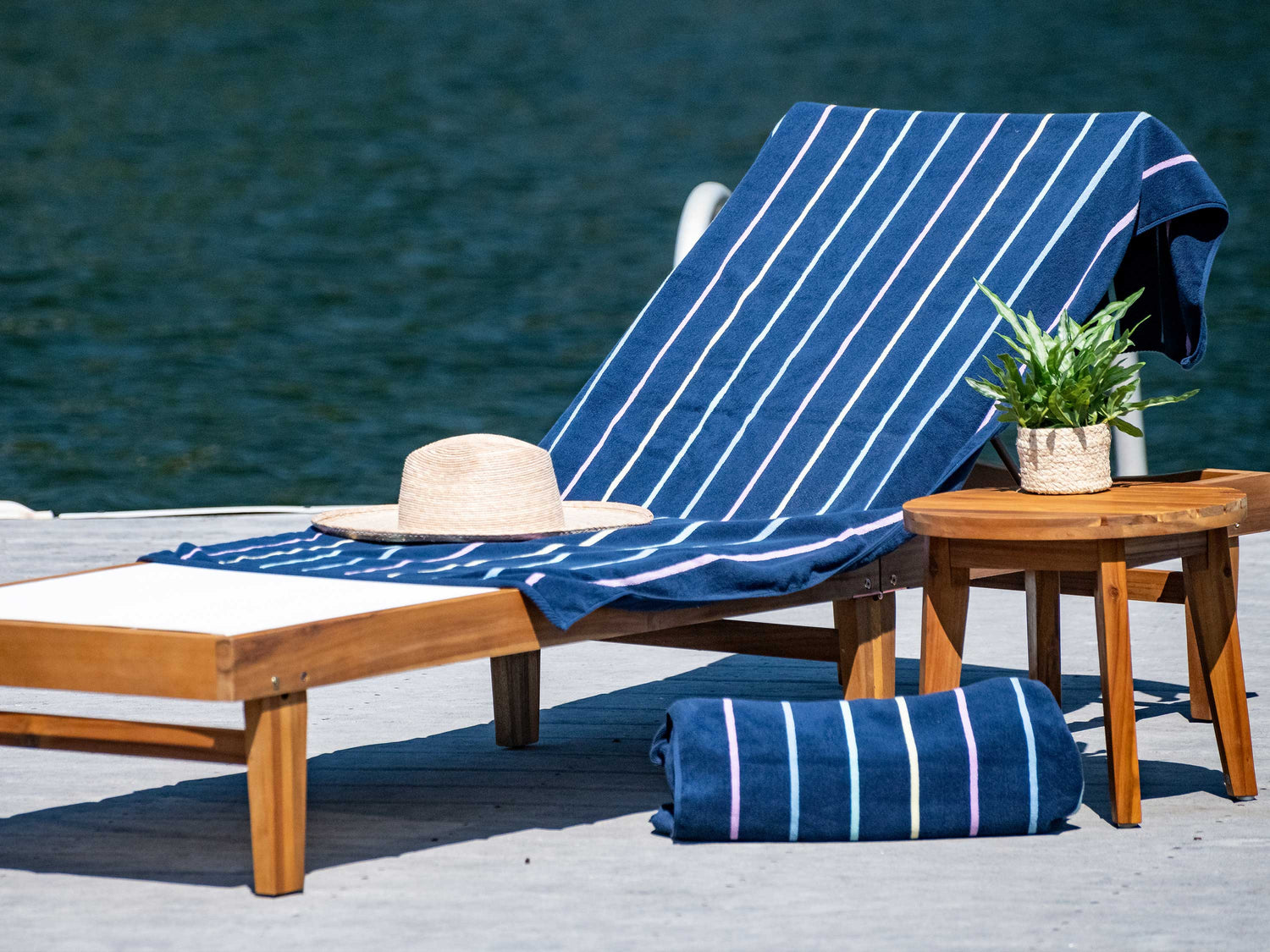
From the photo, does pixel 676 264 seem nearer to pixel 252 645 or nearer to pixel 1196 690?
pixel 1196 690

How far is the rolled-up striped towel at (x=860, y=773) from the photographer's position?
279 cm

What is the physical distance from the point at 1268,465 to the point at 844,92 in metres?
13.7

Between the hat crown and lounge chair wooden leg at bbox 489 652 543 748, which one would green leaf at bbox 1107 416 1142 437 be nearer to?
the hat crown

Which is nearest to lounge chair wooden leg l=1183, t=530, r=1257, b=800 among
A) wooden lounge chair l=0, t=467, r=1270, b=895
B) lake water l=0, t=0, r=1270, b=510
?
wooden lounge chair l=0, t=467, r=1270, b=895

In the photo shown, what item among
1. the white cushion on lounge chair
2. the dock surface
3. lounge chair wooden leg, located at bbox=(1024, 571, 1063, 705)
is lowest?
the dock surface

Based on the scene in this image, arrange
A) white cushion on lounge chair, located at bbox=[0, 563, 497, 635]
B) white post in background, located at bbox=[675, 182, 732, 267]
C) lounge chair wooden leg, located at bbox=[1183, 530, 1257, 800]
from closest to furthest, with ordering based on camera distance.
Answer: white cushion on lounge chair, located at bbox=[0, 563, 497, 635]
lounge chair wooden leg, located at bbox=[1183, 530, 1257, 800]
white post in background, located at bbox=[675, 182, 732, 267]

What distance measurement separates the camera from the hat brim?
319cm

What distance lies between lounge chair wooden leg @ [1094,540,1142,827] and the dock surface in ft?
0.17

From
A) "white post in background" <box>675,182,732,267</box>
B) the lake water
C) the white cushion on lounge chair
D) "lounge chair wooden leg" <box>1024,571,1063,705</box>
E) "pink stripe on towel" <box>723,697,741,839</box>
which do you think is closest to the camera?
the white cushion on lounge chair

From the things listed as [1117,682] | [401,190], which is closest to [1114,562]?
[1117,682]

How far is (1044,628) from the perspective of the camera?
349cm

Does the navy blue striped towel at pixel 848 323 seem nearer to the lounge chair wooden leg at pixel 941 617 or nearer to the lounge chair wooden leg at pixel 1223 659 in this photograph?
the lounge chair wooden leg at pixel 941 617

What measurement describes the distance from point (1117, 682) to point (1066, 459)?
0.36 metres

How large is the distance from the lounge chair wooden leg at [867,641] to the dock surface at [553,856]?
1.19 feet
